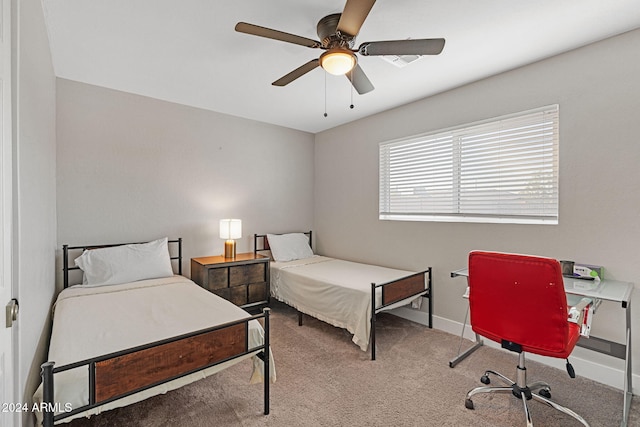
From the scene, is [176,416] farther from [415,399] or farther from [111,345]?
[415,399]

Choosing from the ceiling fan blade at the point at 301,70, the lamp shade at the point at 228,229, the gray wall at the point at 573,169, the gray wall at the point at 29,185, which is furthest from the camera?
the lamp shade at the point at 228,229

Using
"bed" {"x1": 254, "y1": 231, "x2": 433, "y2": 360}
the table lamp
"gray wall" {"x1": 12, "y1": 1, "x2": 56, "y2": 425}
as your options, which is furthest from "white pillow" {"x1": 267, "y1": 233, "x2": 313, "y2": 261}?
"gray wall" {"x1": 12, "y1": 1, "x2": 56, "y2": 425}

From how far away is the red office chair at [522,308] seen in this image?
170 centimetres

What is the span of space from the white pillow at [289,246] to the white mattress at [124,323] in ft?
4.72

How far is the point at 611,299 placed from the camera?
5.96 ft

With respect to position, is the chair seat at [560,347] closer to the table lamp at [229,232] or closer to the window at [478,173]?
the window at [478,173]

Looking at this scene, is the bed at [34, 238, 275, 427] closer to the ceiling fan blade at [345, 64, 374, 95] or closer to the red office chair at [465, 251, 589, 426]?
the red office chair at [465, 251, 589, 426]

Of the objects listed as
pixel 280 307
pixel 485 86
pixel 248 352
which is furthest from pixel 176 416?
pixel 485 86

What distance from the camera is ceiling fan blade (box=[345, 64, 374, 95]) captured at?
7.19ft

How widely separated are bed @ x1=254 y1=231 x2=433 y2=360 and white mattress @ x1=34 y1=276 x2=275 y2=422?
101cm

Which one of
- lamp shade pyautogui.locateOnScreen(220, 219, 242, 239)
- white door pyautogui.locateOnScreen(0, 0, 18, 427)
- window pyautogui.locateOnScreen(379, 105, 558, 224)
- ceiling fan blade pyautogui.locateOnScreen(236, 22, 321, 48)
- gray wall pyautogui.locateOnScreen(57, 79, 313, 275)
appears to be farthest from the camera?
lamp shade pyautogui.locateOnScreen(220, 219, 242, 239)

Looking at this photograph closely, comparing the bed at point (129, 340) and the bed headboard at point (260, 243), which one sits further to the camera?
the bed headboard at point (260, 243)

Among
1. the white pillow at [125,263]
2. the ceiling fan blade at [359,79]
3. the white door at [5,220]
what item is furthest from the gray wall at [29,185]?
the ceiling fan blade at [359,79]

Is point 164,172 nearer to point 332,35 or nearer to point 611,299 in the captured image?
point 332,35
